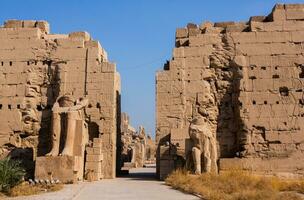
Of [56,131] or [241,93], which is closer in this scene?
[56,131]

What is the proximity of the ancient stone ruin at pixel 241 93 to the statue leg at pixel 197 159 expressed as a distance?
111 cm

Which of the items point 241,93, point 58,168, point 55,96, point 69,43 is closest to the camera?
point 58,168

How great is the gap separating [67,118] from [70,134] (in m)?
0.60

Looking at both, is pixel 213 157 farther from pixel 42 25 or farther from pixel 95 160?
pixel 42 25

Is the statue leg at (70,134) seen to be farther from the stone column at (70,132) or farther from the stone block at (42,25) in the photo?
the stone block at (42,25)

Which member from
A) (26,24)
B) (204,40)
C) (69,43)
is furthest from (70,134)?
(204,40)

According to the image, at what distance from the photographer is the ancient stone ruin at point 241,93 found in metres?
14.9

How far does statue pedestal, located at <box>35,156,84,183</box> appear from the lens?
43.4 feet

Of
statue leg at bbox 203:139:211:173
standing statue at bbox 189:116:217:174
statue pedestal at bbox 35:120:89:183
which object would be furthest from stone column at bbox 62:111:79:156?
statue leg at bbox 203:139:211:173

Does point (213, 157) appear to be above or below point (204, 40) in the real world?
below

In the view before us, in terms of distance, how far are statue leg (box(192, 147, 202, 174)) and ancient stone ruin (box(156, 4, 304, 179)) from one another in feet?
3.65

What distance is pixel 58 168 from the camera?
13344 millimetres

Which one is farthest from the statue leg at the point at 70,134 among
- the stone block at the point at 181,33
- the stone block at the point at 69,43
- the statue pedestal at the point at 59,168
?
the stone block at the point at 181,33

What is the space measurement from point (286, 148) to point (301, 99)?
1.96m
